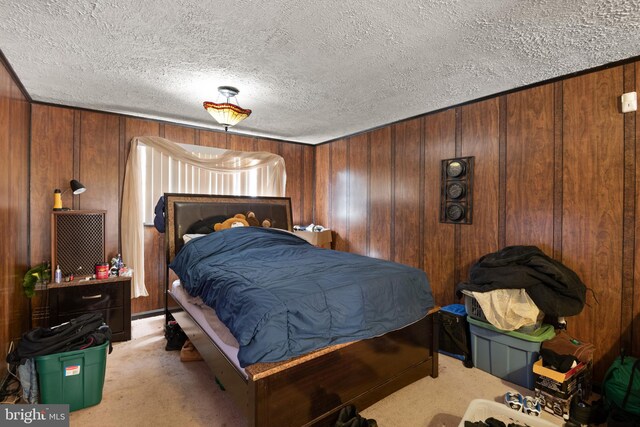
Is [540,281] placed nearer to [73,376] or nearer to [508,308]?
[508,308]

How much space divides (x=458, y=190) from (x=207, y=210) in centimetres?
289

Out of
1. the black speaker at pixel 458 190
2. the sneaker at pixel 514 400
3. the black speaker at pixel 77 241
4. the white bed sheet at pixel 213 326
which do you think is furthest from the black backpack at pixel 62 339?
the black speaker at pixel 458 190

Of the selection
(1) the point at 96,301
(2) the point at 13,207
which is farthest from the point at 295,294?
(2) the point at 13,207

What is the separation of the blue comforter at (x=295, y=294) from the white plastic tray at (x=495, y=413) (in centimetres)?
60

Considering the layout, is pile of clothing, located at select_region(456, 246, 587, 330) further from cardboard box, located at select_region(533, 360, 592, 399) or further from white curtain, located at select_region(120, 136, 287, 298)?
white curtain, located at select_region(120, 136, 287, 298)

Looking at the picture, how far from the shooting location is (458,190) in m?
3.25

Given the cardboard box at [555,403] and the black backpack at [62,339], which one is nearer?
the black backpack at [62,339]

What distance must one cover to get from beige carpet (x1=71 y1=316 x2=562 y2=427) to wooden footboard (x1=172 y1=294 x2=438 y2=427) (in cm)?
14

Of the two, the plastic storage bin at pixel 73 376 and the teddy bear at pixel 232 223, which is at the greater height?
the teddy bear at pixel 232 223

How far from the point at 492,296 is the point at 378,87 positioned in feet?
6.65

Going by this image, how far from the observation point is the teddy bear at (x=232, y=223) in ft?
11.8

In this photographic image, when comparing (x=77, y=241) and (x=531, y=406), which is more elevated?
(x=77, y=241)

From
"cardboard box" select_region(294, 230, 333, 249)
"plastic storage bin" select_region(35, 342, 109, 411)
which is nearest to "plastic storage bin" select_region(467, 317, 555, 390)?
"cardboard box" select_region(294, 230, 333, 249)

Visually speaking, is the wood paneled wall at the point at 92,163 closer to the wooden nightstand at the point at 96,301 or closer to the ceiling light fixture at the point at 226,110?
the wooden nightstand at the point at 96,301
